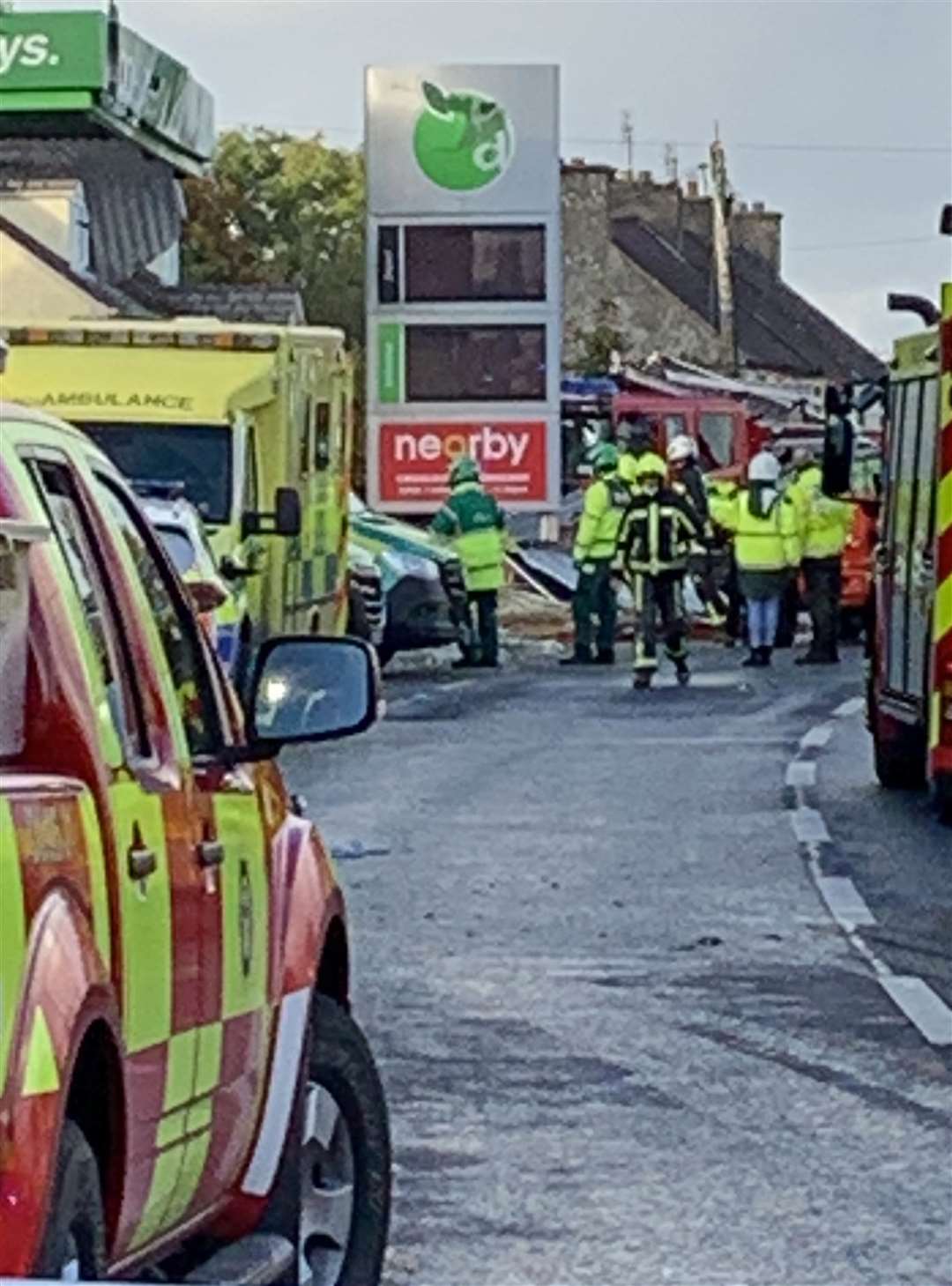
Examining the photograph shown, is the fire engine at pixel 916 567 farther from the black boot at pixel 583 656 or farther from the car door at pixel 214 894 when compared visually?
the black boot at pixel 583 656

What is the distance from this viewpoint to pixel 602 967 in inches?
483

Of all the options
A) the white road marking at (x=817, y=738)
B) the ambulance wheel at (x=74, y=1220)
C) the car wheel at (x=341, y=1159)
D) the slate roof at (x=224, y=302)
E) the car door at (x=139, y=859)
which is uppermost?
the slate roof at (x=224, y=302)

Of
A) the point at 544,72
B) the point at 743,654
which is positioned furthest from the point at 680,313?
the point at 743,654

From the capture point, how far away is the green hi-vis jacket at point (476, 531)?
3156 centimetres

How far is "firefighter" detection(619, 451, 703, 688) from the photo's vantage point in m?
28.0

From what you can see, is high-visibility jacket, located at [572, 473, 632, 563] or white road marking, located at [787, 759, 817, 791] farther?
high-visibility jacket, located at [572, 473, 632, 563]

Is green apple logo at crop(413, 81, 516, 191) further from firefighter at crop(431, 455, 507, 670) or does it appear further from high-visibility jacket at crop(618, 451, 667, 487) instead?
firefighter at crop(431, 455, 507, 670)

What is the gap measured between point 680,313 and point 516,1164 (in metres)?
90.8

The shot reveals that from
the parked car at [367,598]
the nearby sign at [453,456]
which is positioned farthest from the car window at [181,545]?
the nearby sign at [453,456]

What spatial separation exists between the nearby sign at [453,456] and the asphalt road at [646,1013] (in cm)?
1983

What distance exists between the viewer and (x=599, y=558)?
32.1 meters

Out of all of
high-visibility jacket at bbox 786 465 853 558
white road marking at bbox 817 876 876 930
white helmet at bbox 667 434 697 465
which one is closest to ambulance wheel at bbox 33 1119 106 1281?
white road marking at bbox 817 876 876 930

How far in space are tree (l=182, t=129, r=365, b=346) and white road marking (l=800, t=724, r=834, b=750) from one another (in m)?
46.8

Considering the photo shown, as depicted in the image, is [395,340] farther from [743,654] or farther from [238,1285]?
[238,1285]
